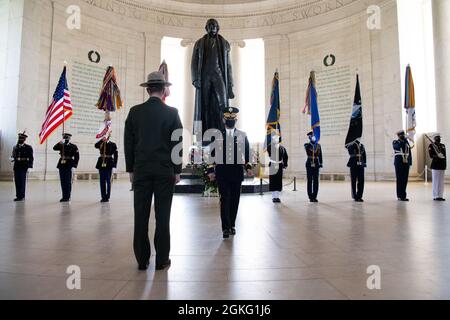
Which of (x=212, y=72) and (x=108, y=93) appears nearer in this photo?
(x=212, y=72)

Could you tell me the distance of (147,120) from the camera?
3002 millimetres

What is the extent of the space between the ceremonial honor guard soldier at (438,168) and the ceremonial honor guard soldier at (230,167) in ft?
19.5

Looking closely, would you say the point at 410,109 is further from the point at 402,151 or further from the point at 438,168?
the point at 438,168

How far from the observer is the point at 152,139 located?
2973 millimetres

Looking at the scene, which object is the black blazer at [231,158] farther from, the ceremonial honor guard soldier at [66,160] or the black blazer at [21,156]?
the black blazer at [21,156]

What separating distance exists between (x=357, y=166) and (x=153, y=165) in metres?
6.96

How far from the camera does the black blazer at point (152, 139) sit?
294 centimetres

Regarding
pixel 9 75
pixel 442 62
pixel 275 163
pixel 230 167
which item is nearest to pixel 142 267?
pixel 230 167

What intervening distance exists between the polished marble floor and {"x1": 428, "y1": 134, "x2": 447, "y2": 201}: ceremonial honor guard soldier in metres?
2.59

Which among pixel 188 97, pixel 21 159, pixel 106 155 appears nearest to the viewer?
pixel 21 159

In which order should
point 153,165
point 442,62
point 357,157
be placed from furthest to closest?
point 442,62 → point 357,157 → point 153,165

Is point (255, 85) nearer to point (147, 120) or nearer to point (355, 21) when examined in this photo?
point (355, 21)

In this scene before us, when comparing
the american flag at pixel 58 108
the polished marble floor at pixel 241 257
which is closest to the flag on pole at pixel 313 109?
the polished marble floor at pixel 241 257
